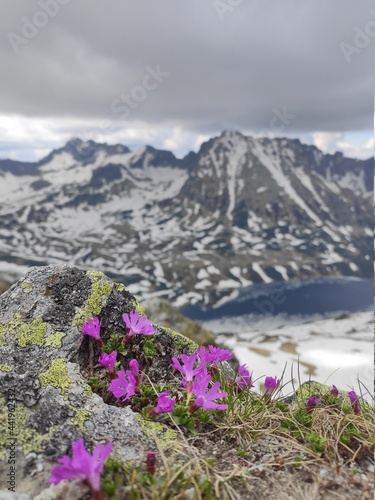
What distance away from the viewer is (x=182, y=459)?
313 cm

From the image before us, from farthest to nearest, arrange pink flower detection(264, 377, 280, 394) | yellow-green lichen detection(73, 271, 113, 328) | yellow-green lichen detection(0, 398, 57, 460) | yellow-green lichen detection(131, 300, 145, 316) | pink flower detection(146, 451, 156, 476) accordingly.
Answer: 1. yellow-green lichen detection(131, 300, 145, 316)
2. yellow-green lichen detection(73, 271, 113, 328)
3. pink flower detection(264, 377, 280, 394)
4. yellow-green lichen detection(0, 398, 57, 460)
5. pink flower detection(146, 451, 156, 476)

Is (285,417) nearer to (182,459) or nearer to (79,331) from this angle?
(182,459)

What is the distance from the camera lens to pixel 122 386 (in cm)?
371

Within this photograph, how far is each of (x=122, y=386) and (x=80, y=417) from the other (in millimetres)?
476

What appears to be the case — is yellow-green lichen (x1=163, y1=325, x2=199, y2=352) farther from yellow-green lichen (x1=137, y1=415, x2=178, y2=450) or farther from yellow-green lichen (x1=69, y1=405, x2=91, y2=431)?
yellow-green lichen (x1=69, y1=405, x2=91, y2=431)

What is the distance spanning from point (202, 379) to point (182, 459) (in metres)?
0.70

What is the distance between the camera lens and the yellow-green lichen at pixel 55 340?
171 inches

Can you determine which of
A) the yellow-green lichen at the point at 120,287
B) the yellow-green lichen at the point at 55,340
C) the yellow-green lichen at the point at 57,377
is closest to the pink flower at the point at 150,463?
the yellow-green lichen at the point at 57,377

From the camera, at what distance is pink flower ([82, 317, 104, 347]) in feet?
14.4

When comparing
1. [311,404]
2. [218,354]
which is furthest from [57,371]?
[311,404]

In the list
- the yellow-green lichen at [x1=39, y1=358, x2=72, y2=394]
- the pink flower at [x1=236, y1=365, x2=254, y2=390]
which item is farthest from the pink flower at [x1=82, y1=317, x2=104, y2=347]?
the pink flower at [x1=236, y1=365, x2=254, y2=390]

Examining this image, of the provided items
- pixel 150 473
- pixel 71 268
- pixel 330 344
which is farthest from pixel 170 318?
pixel 330 344

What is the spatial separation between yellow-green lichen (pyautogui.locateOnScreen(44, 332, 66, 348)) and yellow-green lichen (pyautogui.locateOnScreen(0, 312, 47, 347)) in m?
0.08

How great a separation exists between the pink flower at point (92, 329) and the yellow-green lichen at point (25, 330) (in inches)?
20.1
